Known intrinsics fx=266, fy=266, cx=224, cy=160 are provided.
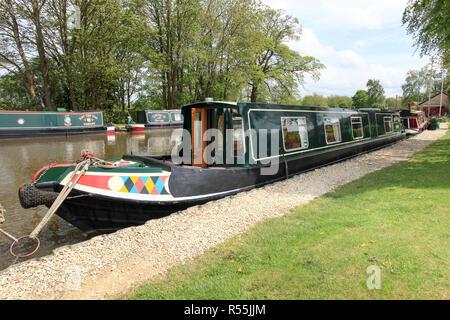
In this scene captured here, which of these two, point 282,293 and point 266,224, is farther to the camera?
point 266,224

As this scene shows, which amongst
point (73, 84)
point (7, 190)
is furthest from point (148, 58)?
point (7, 190)

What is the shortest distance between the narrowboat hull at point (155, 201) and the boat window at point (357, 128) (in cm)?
594

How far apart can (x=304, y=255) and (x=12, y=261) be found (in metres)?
4.27

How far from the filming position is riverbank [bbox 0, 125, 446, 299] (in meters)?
2.97

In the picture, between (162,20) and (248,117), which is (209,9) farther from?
(248,117)

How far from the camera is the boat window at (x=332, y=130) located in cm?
893

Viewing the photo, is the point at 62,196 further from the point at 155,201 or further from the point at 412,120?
the point at 412,120

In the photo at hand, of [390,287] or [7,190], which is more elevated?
[7,190]

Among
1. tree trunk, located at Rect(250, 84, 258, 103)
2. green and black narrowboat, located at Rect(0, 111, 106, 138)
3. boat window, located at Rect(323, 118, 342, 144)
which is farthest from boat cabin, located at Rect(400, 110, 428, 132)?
green and black narrowboat, located at Rect(0, 111, 106, 138)

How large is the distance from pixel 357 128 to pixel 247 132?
7.02m

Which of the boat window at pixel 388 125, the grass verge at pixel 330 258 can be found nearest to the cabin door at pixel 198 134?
the grass verge at pixel 330 258

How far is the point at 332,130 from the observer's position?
9.27 metres

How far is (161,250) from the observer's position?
3.67m

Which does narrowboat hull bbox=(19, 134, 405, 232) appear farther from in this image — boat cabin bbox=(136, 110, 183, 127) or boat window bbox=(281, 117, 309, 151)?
boat cabin bbox=(136, 110, 183, 127)
